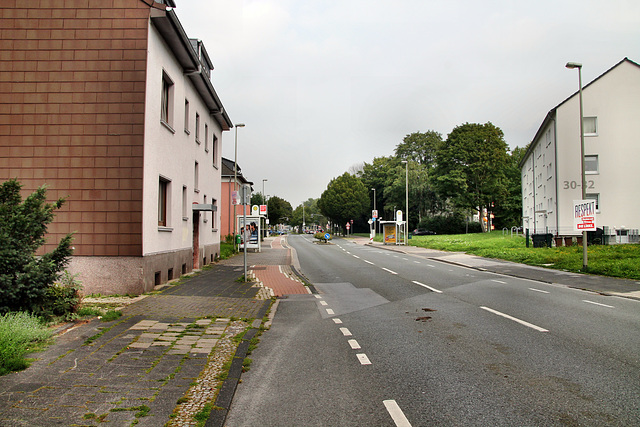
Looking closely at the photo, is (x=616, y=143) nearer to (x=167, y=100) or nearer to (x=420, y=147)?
(x=167, y=100)

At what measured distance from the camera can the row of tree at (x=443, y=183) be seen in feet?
201

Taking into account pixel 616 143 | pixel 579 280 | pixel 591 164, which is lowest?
pixel 579 280

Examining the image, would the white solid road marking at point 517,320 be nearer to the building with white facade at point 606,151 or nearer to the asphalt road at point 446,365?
the asphalt road at point 446,365

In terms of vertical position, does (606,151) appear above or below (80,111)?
above

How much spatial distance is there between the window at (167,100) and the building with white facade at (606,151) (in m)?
29.0

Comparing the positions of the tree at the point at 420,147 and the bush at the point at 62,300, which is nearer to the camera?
the bush at the point at 62,300

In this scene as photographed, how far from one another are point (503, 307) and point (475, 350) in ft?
13.8

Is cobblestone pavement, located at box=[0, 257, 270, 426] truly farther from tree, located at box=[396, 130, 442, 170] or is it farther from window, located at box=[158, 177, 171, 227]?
tree, located at box=[396, 130, 442, 170]

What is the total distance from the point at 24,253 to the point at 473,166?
195ft

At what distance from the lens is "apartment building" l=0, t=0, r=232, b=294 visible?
1132 cm

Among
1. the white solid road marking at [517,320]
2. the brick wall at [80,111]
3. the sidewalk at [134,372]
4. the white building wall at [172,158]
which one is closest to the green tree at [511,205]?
the white building wall at [172,158]

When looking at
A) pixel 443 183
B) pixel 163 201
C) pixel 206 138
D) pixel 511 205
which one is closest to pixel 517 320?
pixel 163 201

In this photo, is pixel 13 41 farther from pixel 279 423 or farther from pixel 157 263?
pixel 279 423

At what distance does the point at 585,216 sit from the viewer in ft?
58.4
